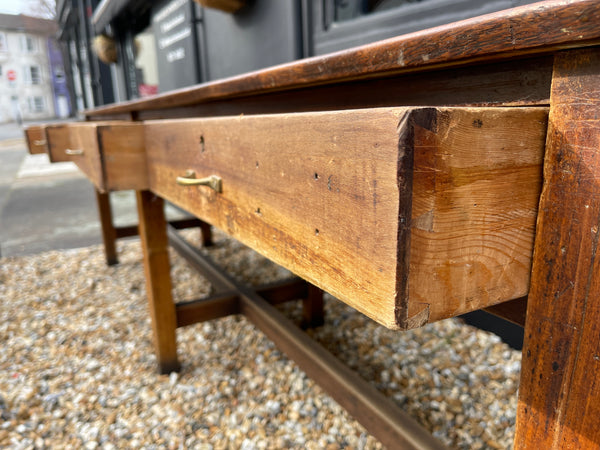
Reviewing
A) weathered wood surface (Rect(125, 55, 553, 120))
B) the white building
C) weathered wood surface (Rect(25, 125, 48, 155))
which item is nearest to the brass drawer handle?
weathered wood surface (Rect(125, 55, 553, 120))

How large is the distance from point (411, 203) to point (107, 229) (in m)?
3.41

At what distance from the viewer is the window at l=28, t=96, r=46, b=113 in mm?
38469

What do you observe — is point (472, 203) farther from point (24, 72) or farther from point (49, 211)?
Answer: point (24, 72)

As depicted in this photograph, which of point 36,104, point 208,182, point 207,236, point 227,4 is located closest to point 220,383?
point 208,182

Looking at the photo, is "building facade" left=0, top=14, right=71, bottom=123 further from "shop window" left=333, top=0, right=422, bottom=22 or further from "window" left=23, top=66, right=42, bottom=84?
"shop window" left=333, top=0, right=422, bottom=22

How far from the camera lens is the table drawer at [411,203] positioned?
1.47 ft

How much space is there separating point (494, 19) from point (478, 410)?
1621mm

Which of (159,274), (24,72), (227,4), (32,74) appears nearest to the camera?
(159,274)

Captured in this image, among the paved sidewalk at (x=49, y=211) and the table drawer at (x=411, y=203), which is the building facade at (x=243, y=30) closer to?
the table drawer at (x=411, y=203)

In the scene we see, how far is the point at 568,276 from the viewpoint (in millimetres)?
537

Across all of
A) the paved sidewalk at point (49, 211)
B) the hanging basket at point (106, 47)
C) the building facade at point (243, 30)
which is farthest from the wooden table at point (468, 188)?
the hanging basket at point (106, 47)

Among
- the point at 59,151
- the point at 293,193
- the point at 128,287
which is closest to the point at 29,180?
the point at 128,287

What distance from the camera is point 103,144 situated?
126cm

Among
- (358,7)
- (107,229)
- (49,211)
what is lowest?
(49,211)
